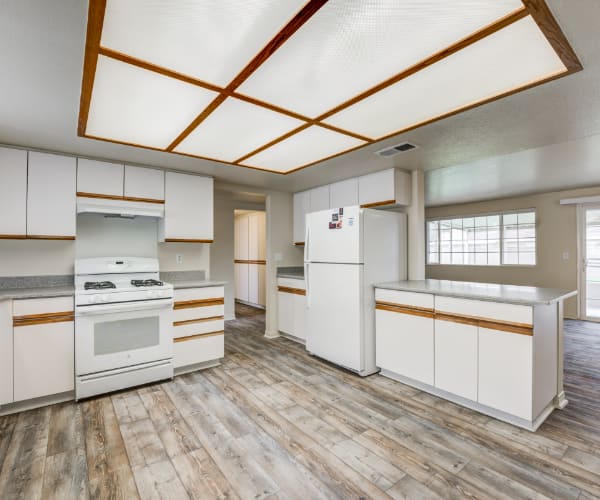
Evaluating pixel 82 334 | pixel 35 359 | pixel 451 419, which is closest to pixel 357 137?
pixel 451 419

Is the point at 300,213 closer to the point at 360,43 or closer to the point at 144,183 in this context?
the point at 144,183

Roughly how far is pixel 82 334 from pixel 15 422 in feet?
2.28

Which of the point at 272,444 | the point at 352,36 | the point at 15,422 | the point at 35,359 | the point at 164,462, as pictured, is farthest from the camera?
the point at 35,359

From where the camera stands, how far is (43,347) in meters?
2.56

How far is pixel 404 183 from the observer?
3555 millimetres

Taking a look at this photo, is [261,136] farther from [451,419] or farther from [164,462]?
[451,419]

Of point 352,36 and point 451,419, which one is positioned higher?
point 352,36

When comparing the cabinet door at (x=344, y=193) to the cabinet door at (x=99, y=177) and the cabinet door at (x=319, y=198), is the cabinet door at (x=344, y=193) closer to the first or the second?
the cabinet door at (x=319, y=198)

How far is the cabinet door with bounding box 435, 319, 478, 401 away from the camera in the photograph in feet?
8.05

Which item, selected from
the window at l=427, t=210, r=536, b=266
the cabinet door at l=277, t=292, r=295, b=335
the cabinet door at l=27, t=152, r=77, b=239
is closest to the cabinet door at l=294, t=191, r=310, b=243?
the cabinet door at l=277, t=292, r=295, b=335

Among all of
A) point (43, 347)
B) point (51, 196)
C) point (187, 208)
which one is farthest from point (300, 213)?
point (43, 347)

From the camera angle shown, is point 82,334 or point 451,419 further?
point 82,334

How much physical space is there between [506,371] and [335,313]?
1600mm

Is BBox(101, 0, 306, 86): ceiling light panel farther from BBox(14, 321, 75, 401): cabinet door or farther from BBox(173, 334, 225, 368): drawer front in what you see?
BBox(173, 334, 225, 368): drawer front
